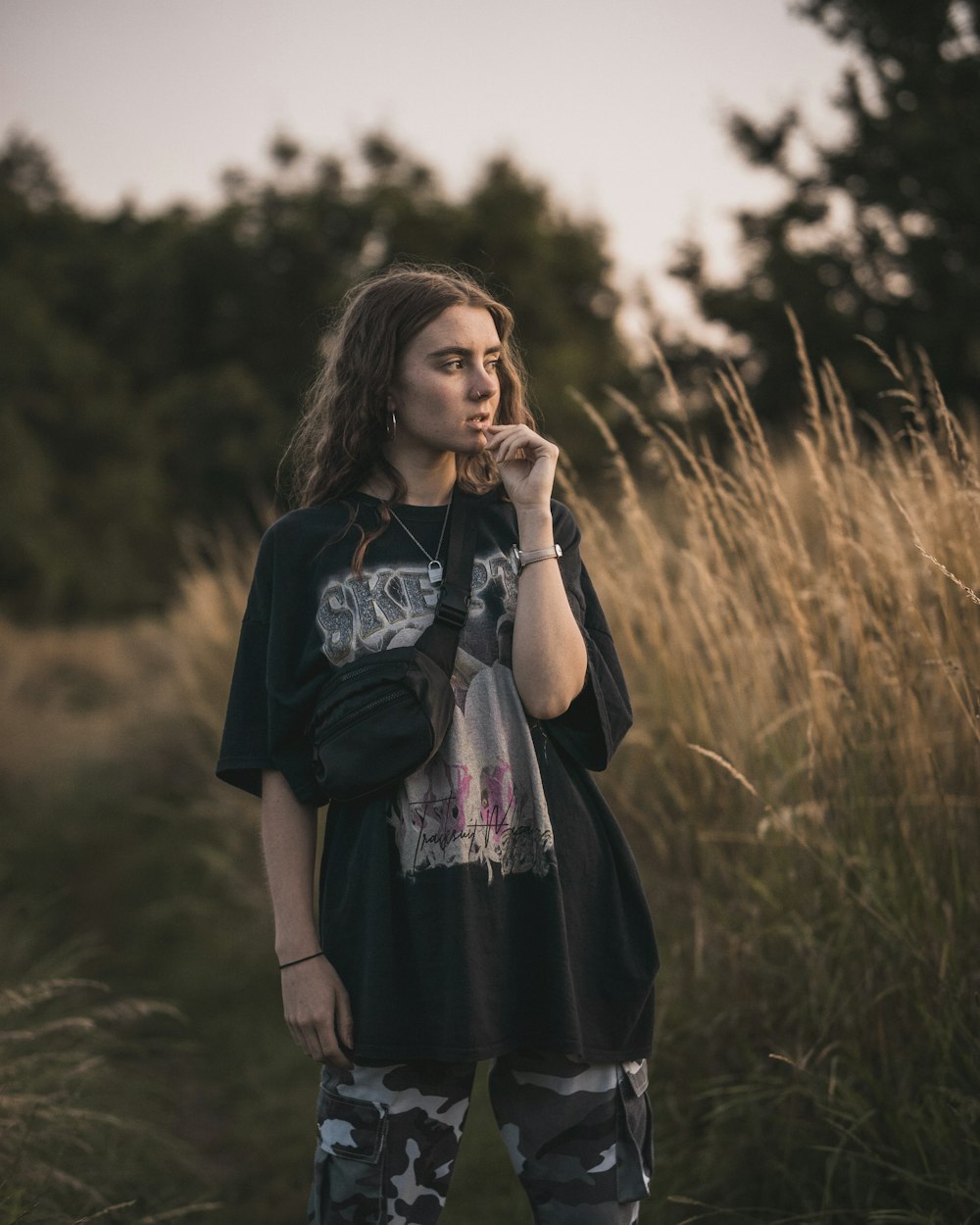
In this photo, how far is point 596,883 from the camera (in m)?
1.78

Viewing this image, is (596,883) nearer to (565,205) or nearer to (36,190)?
(565,205)

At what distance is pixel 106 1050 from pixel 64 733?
16.0 feet

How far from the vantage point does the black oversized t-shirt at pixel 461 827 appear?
165cm

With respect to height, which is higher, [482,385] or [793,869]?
[482,385]

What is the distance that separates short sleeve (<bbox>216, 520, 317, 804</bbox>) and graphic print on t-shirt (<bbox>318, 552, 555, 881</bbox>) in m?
0.06


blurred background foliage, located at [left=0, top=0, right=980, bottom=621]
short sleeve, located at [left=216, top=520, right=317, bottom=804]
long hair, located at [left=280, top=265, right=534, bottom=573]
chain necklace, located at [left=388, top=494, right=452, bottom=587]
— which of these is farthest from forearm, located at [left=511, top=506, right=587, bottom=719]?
blurred background foliage, located at [left=0, top=0, right=980, bottom=621]

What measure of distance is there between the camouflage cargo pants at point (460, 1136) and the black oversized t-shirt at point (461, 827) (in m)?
0.07

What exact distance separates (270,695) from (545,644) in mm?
435

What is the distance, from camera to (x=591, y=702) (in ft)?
5.85

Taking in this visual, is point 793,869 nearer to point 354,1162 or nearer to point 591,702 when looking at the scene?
point 591,702

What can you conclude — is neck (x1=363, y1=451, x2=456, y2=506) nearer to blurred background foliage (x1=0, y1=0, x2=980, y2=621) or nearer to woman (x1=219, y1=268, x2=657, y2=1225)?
woman (x1=219, y1=268, x2=657, y2=1225)

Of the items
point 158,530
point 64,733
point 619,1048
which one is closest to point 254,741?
point 619,1048

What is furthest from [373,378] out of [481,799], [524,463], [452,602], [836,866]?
[836,866]

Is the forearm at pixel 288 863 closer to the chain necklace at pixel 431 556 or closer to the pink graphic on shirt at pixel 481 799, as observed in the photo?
the pink graphic on shirt at pixel 481 799
